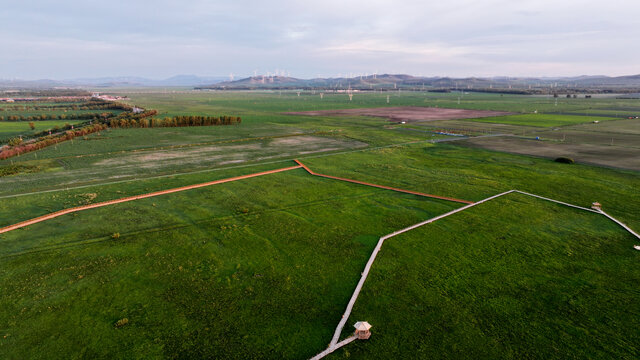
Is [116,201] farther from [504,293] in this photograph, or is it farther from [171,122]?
[171,122]

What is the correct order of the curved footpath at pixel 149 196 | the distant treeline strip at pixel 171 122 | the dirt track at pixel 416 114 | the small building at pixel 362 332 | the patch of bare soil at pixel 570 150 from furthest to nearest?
the dirt track at pixel 416 114 < the distant treeline strip at pixel 171 122 < the patch of bare soil at pixel 570 150 < the curved footpath at pixel 149 196 < the small building at pixel 362 332

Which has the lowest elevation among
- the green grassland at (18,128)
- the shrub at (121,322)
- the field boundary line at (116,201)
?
the shrub at (121,322)

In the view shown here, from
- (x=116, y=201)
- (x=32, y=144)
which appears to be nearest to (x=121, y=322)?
(x=116, y=201)

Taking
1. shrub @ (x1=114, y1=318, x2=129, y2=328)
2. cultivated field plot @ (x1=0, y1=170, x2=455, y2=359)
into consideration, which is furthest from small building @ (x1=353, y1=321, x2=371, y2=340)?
shrub @ (x1=114, y1=318, x2=129, y2=328)

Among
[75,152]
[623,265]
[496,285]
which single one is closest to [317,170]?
[496,285]

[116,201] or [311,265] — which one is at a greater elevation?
[116,201]

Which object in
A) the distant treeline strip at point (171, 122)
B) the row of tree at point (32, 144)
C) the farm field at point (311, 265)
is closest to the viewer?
the farm field at point (311, 265)

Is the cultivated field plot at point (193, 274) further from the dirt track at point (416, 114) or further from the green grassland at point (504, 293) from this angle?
the dirt track at point (416, 114)

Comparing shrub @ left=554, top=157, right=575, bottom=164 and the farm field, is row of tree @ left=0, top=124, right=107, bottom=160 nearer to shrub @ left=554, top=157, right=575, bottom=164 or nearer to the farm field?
the farm field

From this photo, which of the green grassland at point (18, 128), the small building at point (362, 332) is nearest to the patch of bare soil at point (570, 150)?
the small building at point (362, 332)
